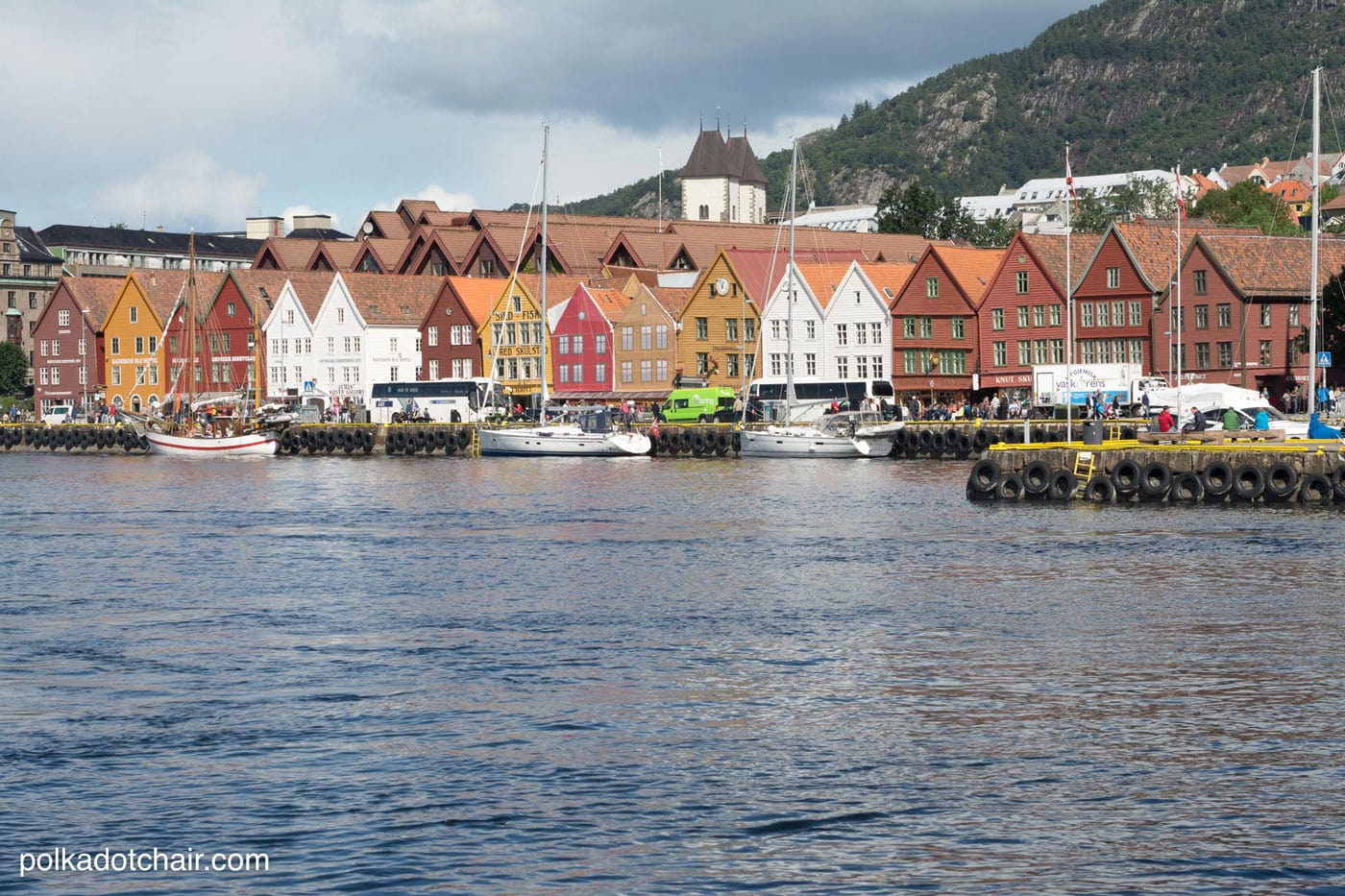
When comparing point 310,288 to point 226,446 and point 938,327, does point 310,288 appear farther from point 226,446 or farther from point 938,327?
point 938,327

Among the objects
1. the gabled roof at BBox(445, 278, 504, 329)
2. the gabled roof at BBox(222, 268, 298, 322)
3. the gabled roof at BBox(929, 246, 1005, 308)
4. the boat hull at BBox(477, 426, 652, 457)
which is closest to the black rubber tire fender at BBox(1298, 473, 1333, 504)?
the boat hull at BBox(477, 426, 652, 457)

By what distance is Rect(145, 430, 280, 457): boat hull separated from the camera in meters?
117

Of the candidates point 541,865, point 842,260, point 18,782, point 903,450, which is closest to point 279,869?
point 541,865

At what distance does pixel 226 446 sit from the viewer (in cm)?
11688

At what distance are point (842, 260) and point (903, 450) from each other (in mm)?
48622

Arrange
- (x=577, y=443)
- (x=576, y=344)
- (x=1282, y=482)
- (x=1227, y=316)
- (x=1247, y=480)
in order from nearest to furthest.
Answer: (x=1282, y=482) → (x=1247, y=480) → (x=577, y=443) → (x=1227, y=316) → (x=576, y=344)

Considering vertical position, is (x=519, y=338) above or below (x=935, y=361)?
above

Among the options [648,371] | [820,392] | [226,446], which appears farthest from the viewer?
[648,371]

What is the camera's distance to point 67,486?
83938mm

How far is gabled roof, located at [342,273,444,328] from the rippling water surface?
99085 mm

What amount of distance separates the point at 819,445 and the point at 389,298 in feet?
212

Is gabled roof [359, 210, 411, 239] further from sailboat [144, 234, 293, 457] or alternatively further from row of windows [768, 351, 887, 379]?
row of windows [768, 351, 887, 379]

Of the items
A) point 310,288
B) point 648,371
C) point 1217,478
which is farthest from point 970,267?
point 1217,478

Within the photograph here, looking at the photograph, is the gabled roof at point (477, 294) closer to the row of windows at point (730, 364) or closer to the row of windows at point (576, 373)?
the row of windows at point (576, 373)
